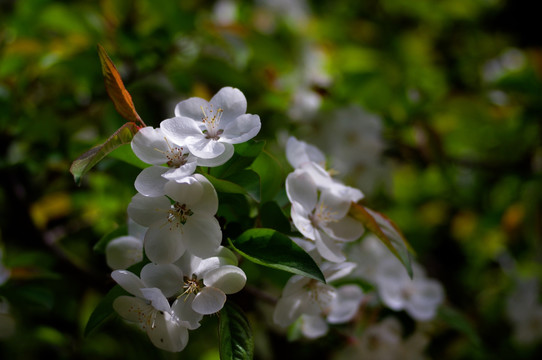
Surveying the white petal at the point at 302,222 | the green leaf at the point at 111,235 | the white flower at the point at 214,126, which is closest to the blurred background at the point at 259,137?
the green leaf at the point at 111,235

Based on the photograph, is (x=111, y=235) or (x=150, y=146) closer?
(x=150, y=146)

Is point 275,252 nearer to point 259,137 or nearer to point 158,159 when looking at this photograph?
point 158,159

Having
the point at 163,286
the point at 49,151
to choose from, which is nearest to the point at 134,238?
the point at 163,286

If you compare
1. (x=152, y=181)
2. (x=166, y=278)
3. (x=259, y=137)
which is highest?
(x=152, y=181)

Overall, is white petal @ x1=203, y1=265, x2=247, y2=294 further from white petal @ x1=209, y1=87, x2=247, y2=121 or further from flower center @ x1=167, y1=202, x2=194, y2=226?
white petal @ x1=209, y1=87, x2=247, y2=121

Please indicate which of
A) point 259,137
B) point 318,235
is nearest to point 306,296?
point 318,235

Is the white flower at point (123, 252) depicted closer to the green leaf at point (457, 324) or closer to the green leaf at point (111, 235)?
the green leaf at point (111, 235)

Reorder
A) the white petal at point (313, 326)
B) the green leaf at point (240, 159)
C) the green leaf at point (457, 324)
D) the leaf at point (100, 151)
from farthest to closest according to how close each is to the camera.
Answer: the green leaf at point (457, 324) → the white petal at point (313, 326) → the green leaf at point (240, 159) → the leaf at point (100, 151)
